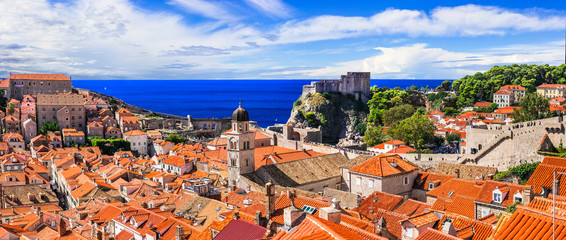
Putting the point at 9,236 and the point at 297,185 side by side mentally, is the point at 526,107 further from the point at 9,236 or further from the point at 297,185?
the point at 9,236

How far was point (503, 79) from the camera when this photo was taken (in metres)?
82.2

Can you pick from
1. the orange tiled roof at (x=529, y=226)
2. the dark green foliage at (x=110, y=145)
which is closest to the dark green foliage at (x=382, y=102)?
the dark green foliage at (x=110, y=145)

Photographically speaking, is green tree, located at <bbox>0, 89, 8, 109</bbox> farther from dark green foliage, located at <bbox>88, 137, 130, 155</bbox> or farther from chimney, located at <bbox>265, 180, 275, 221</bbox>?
chimney, located at <bbox>265, 180, 275, 221</bbox>

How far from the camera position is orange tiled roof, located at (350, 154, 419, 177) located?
30234 mm

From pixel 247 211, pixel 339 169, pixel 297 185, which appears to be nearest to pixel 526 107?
pixel 339 169

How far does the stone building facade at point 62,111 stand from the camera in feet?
237

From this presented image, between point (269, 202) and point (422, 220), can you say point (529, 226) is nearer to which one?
point (422, 220)

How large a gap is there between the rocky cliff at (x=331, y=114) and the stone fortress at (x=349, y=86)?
161 cm

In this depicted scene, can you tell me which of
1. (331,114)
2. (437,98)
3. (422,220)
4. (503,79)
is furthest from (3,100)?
(503,79)

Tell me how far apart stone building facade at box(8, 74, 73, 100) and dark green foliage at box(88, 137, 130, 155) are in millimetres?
27512

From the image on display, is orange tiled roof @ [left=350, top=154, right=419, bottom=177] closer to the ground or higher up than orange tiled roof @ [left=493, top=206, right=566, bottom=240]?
closer to the ground

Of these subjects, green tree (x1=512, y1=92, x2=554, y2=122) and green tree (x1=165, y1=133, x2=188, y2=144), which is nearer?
green tree (x1=512, y1=92, x2=554, y2=122)

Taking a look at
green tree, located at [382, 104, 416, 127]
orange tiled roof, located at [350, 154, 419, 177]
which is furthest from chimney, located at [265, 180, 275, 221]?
green tree, located at [382, 104, 416, 127]

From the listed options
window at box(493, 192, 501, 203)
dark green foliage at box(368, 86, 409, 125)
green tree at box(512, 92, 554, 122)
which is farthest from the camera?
dark green foliage at box(368, 86, 409, 125)
